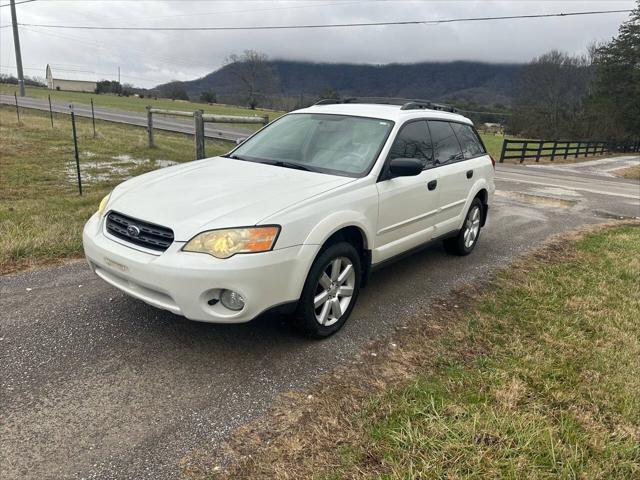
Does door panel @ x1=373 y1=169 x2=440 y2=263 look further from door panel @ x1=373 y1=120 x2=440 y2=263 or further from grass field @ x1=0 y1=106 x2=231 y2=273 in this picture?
grass field @ x1=0 y1=106 x2=231 y2=273

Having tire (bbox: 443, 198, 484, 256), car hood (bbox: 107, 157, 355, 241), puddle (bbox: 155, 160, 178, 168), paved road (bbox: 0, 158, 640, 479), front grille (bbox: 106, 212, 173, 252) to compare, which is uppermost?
car hood (bbox: 107, 157, 355, 241)

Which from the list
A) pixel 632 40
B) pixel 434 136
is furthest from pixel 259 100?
pixel 434 136

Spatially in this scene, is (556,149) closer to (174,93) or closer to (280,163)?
(280,163)

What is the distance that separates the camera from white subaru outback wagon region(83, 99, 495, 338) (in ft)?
9.61

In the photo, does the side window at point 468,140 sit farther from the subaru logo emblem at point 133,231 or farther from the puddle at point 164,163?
the puddle at point 164,163

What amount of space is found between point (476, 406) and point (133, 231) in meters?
2.40

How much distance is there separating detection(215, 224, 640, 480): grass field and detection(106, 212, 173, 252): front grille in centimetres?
124

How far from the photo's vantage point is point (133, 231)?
316 cm

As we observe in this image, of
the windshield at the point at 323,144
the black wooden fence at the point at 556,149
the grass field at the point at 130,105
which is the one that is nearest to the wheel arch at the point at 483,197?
the windshield at the point at 323,144

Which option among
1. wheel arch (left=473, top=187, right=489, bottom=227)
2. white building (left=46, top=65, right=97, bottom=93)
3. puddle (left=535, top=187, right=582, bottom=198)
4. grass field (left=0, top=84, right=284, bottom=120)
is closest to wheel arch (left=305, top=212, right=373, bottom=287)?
wheel arch (left=473, top=187, right=489, bottom=227)

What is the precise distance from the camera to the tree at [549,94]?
160ft

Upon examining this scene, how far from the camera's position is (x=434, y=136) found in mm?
4887

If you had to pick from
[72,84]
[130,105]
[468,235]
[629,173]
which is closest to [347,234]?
[468,235]

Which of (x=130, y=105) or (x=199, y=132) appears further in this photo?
(x=130, y=105)
